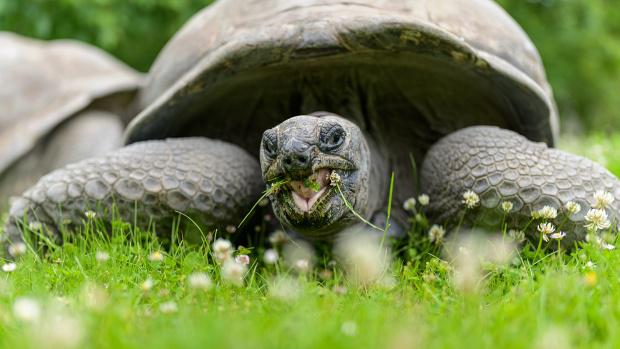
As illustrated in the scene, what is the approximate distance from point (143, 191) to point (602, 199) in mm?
1724

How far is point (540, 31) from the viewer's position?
41.4 ft

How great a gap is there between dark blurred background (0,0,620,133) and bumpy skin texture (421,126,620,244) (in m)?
6.61

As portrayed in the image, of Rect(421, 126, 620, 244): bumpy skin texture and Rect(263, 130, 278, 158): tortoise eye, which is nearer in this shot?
Rect(263, 130, 278, 158): tortoise eye

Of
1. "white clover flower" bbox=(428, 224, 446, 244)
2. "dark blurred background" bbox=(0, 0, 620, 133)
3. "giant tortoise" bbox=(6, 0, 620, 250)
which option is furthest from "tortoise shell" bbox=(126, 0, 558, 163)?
"dark blurred background" bbox=(0, 0, 620, 133)

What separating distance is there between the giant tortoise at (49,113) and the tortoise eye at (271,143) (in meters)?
2.09

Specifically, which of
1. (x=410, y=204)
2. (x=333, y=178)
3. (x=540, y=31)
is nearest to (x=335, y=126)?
(x=333, y=178)

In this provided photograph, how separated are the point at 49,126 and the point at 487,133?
114 inches

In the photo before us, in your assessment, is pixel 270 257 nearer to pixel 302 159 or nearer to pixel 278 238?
pixel 302 159

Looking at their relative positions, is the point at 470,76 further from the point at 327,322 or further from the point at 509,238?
the point at 327,322

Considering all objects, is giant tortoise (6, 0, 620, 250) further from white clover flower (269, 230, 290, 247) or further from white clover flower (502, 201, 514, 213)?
white clover flower (269, 230, 290, 247)

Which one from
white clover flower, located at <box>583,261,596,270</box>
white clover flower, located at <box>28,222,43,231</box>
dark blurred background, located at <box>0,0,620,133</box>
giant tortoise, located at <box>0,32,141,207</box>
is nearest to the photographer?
white clover flower, located at <box>583,261,596,270</box>

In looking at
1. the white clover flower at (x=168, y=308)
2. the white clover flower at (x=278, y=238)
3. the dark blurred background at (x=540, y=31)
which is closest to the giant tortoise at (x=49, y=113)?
the white clover flower at (x=278, y=238)

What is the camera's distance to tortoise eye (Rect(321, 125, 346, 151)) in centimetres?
219

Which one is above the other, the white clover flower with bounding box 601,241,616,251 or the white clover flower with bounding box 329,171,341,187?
the white clover flower with bounding box 329,171,341,187
